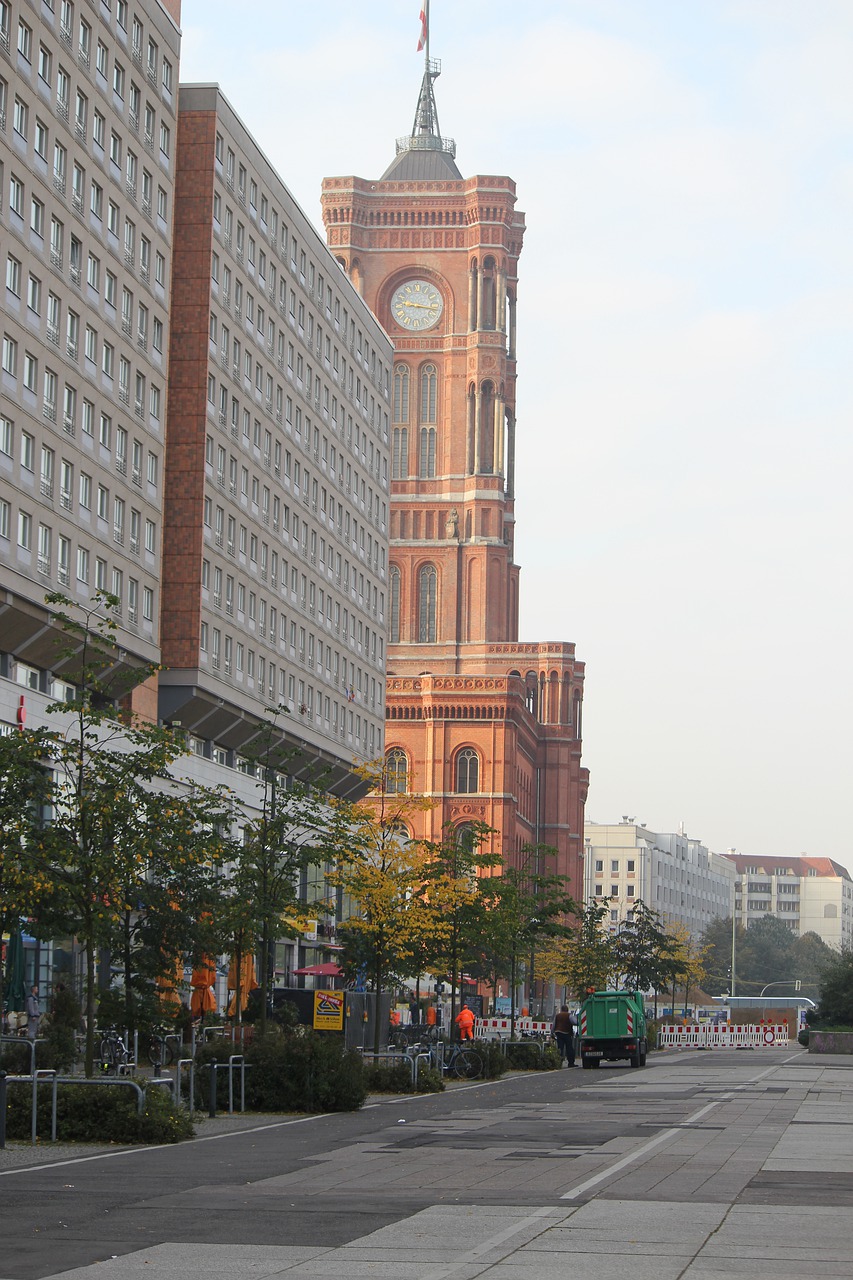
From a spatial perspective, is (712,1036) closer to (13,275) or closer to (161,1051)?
(13,275)

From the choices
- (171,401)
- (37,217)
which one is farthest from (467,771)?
(37,217)

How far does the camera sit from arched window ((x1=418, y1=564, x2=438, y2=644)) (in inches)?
5226

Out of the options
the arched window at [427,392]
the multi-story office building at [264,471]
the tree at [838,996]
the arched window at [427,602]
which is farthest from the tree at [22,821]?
the arched window at [427,392]

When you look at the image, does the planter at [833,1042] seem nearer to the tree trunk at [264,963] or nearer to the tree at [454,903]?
the tree at [454,903]

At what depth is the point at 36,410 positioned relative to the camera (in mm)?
48438

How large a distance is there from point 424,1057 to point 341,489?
4732 centimetres

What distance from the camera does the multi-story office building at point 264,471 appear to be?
60969 mm

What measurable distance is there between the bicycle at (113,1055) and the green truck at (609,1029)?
17.2 metres

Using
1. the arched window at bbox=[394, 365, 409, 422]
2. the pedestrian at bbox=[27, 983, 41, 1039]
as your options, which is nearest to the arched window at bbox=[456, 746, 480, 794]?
the arched window at bbox=[394, 365, 409, 422]

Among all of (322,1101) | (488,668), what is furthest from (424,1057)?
(488,668)

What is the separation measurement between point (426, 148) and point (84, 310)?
98861 mm

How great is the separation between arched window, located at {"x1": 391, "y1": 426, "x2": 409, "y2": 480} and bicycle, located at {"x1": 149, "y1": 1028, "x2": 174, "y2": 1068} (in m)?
101

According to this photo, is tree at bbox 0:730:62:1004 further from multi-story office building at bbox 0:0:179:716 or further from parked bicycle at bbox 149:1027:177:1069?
multi-story office building at bbox 0:0:179:716

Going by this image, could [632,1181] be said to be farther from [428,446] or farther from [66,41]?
[428,446]
